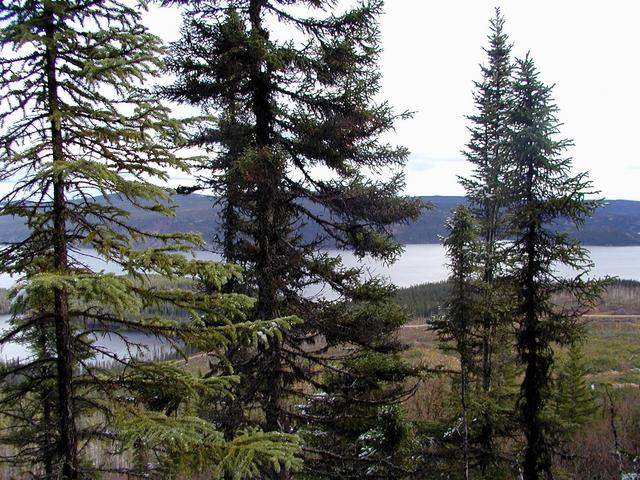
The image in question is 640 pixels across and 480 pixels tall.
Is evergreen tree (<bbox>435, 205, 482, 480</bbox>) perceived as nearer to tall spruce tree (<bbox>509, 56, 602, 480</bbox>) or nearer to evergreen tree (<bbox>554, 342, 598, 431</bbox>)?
tall spruce tree (<bbox>509, 56, 602, 480</bbox>)

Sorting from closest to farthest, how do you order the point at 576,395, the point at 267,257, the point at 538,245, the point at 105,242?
the point at 105,242 < the point at 267,257 < the point at 538,245 < the point at 576,395

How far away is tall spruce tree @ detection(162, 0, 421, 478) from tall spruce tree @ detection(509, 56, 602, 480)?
124 inches

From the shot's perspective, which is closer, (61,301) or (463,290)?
(61,301)

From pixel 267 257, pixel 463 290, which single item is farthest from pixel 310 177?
pixel 463 290

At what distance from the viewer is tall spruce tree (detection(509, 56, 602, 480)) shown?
9359mm

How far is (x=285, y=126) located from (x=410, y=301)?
63.8 m

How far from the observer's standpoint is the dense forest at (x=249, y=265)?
3.47 metres

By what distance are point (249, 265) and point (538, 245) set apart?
6.31 meters

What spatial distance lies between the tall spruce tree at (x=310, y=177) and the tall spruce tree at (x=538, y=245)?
3146 mm

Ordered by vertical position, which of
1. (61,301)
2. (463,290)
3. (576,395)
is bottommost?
(576,395)

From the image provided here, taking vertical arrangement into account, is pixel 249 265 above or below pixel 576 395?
above

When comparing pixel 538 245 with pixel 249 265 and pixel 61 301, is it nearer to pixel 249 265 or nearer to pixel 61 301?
pixel 249 265

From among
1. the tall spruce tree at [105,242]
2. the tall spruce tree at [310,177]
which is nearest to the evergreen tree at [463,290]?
the tall spruce tree at [310,177]

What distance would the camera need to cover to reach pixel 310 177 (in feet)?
27.3
